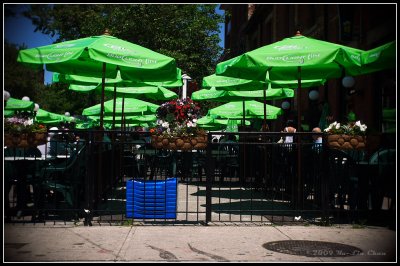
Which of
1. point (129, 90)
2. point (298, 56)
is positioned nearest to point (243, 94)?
point (129, 90)

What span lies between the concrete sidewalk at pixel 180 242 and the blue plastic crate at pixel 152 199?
49 centimetres

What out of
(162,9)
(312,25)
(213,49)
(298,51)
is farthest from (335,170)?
(213,49)

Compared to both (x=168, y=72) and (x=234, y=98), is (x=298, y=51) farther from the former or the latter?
(x=234, y=98)

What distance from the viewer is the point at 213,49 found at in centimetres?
2800

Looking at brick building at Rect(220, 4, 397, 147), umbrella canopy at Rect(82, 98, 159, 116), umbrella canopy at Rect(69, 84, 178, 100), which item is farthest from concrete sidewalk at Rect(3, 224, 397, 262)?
umbrella canopy at Rect(82, 98, 159, 116)

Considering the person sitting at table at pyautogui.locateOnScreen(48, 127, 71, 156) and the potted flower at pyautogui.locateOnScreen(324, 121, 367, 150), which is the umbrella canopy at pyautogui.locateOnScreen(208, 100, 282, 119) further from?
the potted flower at pyautogui.locateOnScreen(324, 121, 367, 150)

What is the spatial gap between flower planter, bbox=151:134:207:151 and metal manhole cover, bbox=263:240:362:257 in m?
2.01

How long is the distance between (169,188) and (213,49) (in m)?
20.9

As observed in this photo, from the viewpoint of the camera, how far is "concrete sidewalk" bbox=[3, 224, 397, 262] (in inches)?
220

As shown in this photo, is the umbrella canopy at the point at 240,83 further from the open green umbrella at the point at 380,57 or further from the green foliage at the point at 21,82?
the green foliage at the point at 21,82

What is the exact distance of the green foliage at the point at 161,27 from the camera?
80.5ft

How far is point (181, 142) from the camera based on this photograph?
25.0ft

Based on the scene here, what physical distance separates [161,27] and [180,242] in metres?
19.9

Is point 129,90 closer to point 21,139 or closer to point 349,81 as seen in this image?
point 349,81
